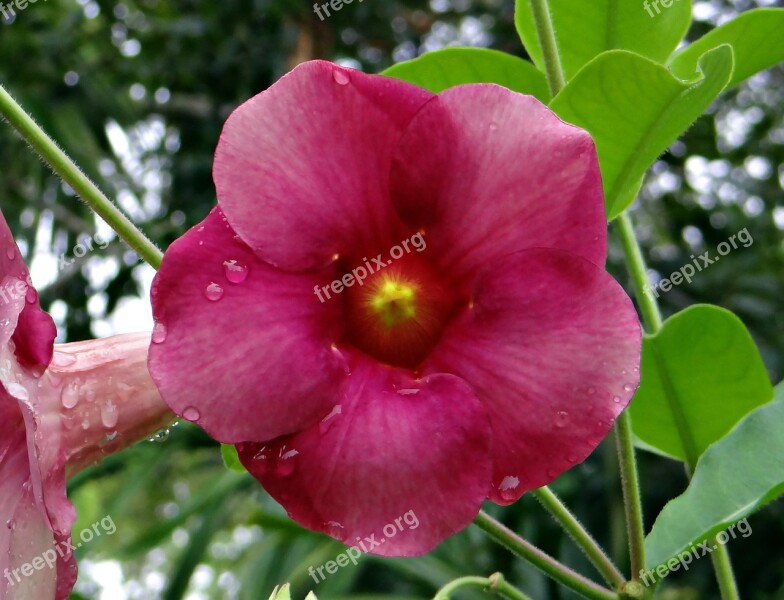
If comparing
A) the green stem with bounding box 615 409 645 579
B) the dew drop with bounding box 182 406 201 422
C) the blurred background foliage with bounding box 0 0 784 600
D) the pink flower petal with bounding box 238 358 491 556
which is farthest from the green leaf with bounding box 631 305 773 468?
the blurred background foliage with bounding box 0 0 784 600

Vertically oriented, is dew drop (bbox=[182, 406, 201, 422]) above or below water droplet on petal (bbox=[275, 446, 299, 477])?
above

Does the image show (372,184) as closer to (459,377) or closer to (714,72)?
(459,377)

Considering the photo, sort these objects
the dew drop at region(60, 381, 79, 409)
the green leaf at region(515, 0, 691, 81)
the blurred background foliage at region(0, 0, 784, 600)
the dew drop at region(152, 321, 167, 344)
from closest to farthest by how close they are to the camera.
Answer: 1. the dew drop at region(152, 321, 167, 344)
2. the dew drop at region(60, 381, 79, 409)
3. the green leaf at region(515, 0, 691, 81)
4. the blurred background foliage at region(0, 0, 784, 600)

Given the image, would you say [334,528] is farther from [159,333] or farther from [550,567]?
[550,567]

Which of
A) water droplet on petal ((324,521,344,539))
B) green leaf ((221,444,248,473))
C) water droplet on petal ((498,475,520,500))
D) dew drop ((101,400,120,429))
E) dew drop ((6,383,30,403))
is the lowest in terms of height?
green leaf ((221,444,248,473))

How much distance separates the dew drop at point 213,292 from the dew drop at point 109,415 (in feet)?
0.54

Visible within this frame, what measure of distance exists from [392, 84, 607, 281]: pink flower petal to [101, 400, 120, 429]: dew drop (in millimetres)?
245

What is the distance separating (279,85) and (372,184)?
8 cm

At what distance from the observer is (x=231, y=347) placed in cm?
49

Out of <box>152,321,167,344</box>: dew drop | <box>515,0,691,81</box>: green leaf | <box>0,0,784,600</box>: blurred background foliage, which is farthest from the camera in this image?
<box>0,0,784,600</box>: blurred background foliage

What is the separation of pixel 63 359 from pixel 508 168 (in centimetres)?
33

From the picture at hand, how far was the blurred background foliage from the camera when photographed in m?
1.83

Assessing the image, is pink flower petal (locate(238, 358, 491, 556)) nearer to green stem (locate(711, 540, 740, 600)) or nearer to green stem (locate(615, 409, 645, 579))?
green stem (locate(615, 409, 645, 579))

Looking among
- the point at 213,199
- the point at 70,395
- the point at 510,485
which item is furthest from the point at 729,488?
the point at 213,199
